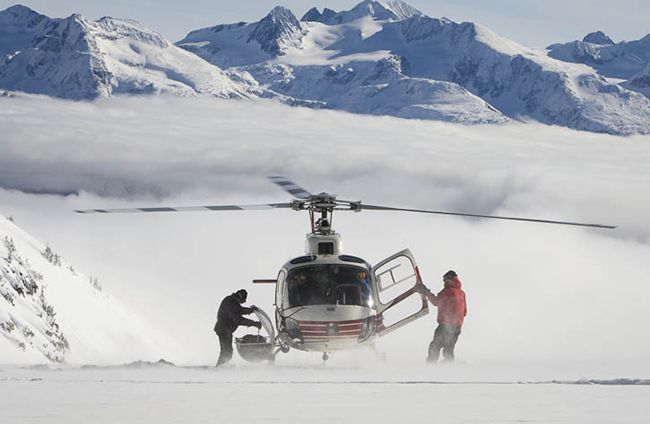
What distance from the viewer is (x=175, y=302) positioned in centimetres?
14425

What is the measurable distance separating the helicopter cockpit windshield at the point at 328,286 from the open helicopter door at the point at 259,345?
3.23ft

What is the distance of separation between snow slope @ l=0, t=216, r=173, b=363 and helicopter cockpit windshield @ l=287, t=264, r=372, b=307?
8.25 meters

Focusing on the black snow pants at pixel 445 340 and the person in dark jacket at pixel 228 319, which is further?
the black snow pants at pixel 445 340

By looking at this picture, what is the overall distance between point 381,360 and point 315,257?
9.69 feet

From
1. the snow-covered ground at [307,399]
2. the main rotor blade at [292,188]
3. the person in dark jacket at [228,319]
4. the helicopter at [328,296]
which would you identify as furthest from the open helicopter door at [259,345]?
the snow-covered ground at [307,399]

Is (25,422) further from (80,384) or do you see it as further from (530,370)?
(530,370)

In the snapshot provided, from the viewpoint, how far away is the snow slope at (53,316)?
33.4 meters

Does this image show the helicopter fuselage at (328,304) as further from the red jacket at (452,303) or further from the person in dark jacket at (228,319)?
the person in dark jacket at (228,319)

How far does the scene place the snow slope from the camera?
33406 millimetres

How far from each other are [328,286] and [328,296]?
0.24 meters

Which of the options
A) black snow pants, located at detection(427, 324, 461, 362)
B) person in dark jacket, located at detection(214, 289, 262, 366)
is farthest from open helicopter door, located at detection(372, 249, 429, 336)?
person in dark jacket, located at detection(214, 289, 262, 366)

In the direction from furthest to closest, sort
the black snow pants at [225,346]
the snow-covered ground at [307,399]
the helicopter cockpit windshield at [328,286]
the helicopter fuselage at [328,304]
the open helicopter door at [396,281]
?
the open helicopter door at [396,281], the black snow pants at [225,346], the helicopter cockpit windshield at [328,286], the helicopter fuselage at [328,304], the snow-covered ground at [307,399]

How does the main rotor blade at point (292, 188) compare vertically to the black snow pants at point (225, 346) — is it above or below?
above

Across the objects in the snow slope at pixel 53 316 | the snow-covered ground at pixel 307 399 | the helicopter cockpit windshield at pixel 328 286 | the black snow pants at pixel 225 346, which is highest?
the snow slope at pixel 53 316
